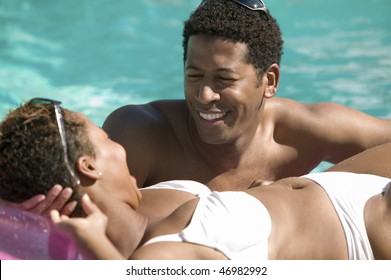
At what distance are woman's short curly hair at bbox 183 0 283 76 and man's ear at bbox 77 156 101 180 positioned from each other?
1.58m

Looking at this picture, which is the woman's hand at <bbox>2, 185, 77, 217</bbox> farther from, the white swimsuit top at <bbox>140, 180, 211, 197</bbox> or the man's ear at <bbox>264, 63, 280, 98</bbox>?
the man's ear at <bbox>264, 63, 280, 98</bbox>

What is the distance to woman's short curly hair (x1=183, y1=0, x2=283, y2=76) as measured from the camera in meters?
4.66

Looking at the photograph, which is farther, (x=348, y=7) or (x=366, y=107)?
(x=348, y=7)

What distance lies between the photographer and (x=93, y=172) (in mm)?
3318

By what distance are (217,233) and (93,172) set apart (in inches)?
23.0

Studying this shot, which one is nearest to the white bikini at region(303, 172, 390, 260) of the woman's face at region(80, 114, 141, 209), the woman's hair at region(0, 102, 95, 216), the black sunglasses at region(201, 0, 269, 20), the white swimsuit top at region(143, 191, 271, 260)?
the white swimsuit top at region(143, 191, 271, 260)

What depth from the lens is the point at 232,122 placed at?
4.80 meters

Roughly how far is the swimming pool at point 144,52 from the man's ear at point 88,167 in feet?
16.8

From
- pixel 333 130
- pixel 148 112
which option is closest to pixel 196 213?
pixel 148 112

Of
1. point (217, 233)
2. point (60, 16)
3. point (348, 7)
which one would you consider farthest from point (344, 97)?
point (217, 233)

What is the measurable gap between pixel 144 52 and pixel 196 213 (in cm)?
618

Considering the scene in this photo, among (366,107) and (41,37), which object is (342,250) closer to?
(366,107)

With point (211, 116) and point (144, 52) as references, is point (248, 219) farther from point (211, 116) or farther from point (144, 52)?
point (144, 52)
